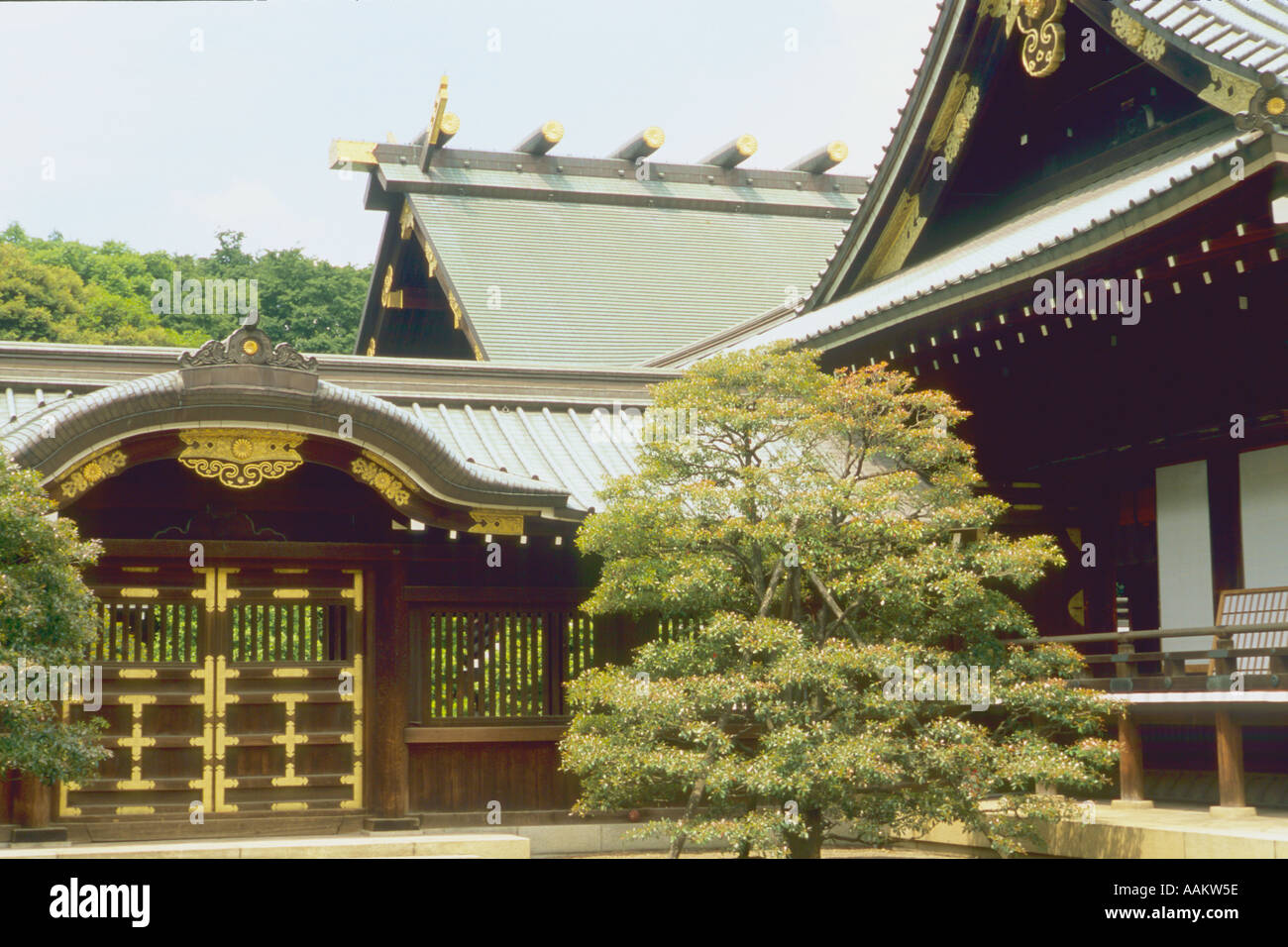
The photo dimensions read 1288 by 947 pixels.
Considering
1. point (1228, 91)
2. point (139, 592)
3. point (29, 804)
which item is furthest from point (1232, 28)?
point (29, 804)

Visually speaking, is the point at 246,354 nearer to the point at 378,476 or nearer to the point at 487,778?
the point at 378,476

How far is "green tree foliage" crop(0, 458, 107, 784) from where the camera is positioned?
31.2ft

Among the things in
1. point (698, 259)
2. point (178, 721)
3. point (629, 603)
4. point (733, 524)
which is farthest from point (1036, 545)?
point (698, 259)

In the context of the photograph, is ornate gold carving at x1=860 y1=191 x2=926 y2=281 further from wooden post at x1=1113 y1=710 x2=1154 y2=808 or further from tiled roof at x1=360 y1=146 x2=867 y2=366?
tiled roof at x1=360 y1=146 x2=867 y2=366

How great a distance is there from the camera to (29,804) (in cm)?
1162

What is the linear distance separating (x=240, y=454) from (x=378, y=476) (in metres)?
1.13

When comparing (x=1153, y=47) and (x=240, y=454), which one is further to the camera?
(x=1153, y=47)

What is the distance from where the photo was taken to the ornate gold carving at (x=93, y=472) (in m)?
11.3

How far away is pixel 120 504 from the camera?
1223 centimetres

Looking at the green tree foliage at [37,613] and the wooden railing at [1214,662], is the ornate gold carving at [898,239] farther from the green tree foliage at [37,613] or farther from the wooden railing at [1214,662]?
the green tree foliage at [37,613]

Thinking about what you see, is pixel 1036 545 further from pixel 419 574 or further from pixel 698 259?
pixel 698 259

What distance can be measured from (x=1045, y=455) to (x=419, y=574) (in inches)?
226

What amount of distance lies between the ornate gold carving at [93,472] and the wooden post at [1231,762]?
835cm

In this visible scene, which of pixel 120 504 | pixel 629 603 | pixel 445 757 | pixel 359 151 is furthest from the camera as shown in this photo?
pixel 359 151
